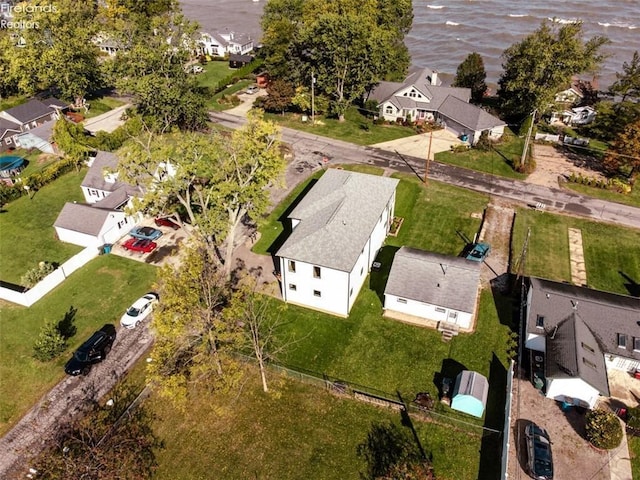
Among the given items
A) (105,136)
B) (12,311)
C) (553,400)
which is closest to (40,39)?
(105,136)

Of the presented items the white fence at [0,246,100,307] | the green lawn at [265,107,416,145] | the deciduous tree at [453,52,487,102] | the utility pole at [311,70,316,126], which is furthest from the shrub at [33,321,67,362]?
the deciduous tree at [453,52,487,102]

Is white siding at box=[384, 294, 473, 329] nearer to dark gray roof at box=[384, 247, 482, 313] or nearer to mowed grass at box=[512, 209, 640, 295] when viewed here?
dark gray roof at box=[384, 247, 482, 313]

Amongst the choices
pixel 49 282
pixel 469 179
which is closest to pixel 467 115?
pixel 469 179

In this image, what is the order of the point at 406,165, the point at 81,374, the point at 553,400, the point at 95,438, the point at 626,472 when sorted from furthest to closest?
the point at 406,165 → the point at 81,374 → the point at 553,400 → the point at 95,438 → the point at 626,472

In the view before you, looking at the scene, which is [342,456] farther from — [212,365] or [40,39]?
[40,39]

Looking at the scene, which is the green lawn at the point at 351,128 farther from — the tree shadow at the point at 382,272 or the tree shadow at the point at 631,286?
the tree shadow at the point at 631,286
